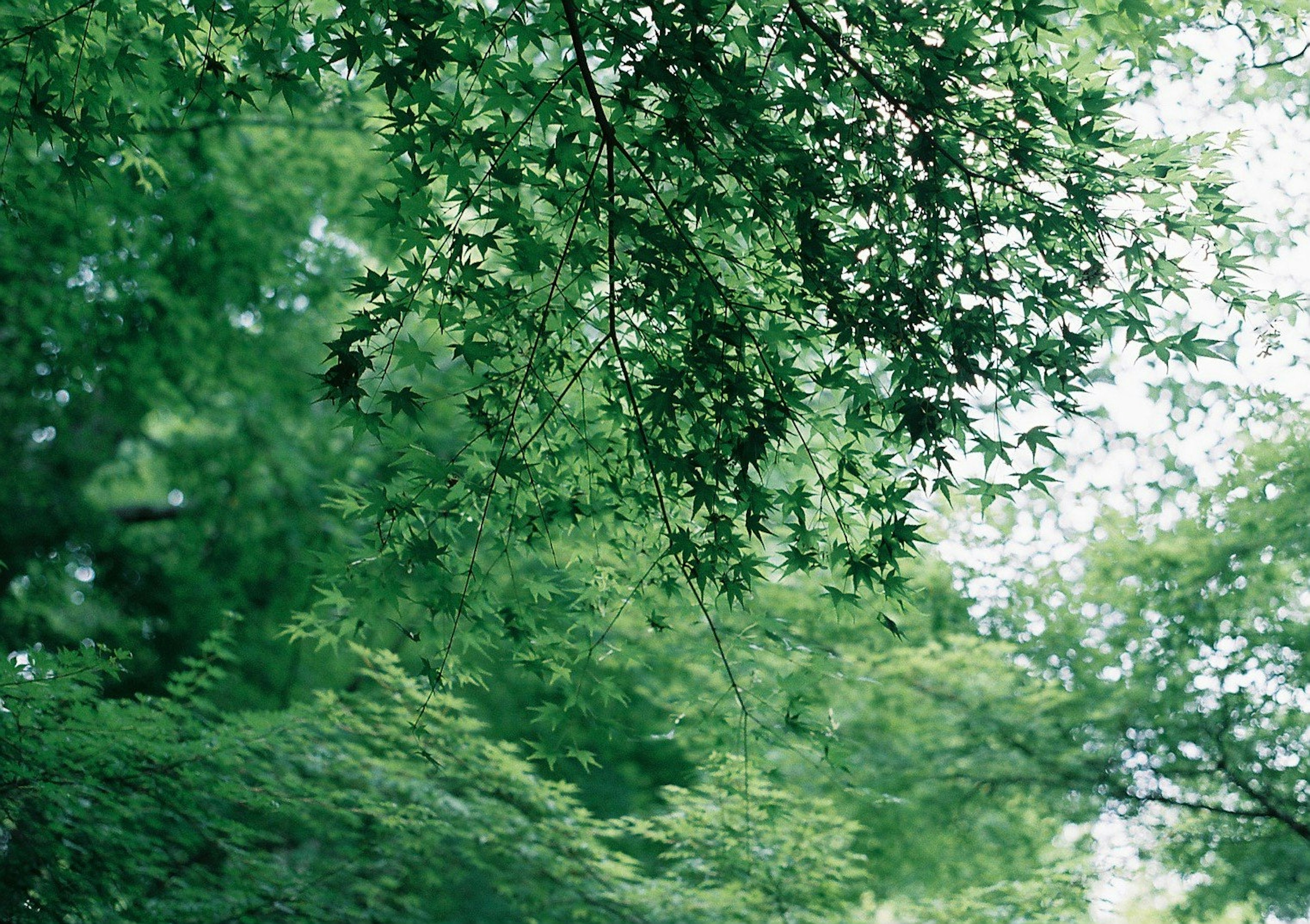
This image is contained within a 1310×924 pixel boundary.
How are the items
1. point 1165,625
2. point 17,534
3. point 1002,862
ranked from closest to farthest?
point 1165,625 → point 1002,862 → point 17,534

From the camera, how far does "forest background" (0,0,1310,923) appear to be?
3.09m

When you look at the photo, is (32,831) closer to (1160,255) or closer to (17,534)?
(1160,255)

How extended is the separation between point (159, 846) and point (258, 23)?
381 centimetres

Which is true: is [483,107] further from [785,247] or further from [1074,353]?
[1074,353]

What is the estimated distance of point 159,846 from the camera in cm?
495

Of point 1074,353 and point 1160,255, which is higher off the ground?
point 1160,255

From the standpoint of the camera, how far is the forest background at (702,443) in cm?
309

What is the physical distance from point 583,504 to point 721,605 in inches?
163

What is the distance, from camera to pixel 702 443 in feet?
10.9

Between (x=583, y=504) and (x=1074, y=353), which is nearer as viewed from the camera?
(x=1074, y=353)

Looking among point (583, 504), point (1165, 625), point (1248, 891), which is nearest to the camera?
point (583, 504)

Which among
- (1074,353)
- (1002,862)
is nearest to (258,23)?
(1074,353)

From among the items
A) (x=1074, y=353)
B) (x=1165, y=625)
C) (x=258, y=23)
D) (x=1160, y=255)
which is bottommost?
(x=1074, y=353)

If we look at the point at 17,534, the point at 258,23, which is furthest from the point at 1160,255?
the point at 17,534
